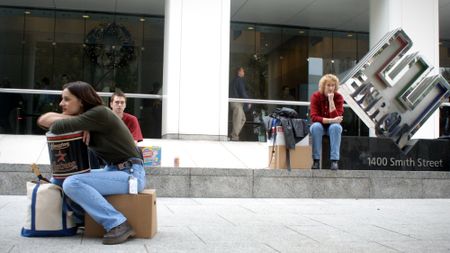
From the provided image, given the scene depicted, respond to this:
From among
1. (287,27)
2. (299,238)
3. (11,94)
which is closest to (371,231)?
(299,238)

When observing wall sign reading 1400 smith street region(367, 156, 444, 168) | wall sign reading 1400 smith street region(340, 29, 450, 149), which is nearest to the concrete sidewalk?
wall sign reading 1400 smith street region(367, 156, 444, 168)

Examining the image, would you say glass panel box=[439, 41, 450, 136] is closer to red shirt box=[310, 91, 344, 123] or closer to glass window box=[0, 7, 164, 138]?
glass window box=[0, 7, 164, 138]

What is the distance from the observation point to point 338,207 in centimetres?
860

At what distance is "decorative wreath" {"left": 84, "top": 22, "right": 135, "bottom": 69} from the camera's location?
64.2ft

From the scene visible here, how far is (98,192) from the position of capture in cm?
494

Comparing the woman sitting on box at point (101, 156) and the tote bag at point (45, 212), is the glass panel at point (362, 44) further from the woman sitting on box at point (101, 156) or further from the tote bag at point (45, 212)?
the tote bag at point (45, 212)

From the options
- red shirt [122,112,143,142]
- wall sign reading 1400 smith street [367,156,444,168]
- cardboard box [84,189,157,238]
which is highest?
red shirt [122,112,143,142]

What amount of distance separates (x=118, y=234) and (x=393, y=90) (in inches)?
341

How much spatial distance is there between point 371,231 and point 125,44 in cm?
1541

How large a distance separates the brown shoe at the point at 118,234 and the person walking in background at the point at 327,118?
5.93 meters

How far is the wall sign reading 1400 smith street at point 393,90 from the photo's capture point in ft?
38.1

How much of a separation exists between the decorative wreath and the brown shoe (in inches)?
599

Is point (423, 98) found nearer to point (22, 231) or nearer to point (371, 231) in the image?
point (371, 231)

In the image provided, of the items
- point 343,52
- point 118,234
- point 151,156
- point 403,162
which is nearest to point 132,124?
point 151,156
